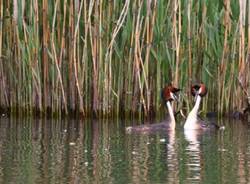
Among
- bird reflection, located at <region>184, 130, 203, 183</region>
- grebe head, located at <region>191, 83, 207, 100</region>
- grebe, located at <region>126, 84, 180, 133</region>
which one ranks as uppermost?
grebe head, located at <region>191, 83, 207, 100</region>

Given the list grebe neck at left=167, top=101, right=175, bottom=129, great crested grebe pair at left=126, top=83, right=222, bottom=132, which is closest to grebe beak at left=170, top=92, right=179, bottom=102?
great crested grebe pair at left=126, top=83, right=222, bottom=132

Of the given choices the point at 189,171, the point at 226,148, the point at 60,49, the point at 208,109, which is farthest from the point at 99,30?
the point at 189,171

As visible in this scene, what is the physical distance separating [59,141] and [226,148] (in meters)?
1.99

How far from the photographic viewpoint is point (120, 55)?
14.9 meters

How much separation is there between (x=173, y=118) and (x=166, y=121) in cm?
21

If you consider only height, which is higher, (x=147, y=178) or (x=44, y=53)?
(x=44, y=53)

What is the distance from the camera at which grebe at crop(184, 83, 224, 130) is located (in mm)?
13930

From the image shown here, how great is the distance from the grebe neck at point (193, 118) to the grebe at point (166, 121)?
206mm

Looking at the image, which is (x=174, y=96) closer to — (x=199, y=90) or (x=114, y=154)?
(x=199, y=90)

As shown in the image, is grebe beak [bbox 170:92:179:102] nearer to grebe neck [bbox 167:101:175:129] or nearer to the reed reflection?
grebe neck [bbox 167:101:175:129]

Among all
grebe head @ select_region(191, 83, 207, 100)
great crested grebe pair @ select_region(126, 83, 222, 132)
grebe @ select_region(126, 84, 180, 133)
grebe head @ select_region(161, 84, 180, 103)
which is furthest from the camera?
grebe head @ select_region(191, 83, 207, 100)

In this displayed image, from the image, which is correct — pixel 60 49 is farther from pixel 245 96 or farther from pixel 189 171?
pixel 189 171

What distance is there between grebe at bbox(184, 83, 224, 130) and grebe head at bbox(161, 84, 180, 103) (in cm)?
25

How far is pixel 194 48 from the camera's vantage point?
1498 centimetres
